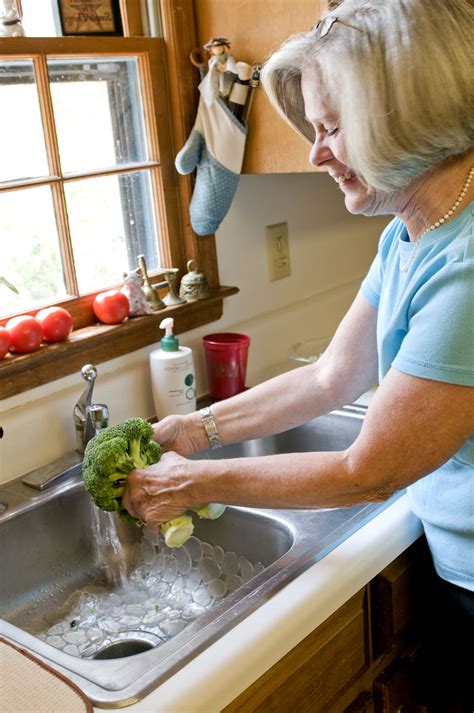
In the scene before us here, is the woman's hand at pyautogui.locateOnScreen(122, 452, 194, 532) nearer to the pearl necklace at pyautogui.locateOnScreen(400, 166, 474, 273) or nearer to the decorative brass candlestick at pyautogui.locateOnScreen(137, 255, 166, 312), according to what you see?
the pearl necklace at pyautogui.locateOnScreen(400, 166, 474, 273)

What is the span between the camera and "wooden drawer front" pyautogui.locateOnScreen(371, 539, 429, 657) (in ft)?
4.15

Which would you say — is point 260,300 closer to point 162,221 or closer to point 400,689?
point 162,221

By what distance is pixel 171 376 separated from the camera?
1.65 m

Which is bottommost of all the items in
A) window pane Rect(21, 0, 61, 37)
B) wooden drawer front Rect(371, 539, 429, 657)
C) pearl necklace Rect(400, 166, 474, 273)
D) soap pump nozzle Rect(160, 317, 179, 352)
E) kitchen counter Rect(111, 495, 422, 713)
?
wooden drawer front Rect(371, 539, 429, 657)

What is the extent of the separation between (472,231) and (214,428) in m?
0.54

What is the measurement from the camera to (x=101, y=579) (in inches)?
58.1

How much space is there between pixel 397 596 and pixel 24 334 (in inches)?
29.4

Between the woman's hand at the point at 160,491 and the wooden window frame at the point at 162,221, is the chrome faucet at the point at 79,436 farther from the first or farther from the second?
the woman's hand at the point at 160,491

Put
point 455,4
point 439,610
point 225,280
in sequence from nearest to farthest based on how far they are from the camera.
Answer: point 455,4 < point 439,610 < point 225,280

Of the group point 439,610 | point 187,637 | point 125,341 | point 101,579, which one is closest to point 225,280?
point 125,341

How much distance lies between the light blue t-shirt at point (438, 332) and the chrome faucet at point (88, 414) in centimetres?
50

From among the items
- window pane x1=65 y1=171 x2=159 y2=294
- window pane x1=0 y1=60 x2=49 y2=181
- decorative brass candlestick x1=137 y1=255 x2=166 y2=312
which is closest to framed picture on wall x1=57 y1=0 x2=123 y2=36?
window pane x1=0 y1=60 x2=49 y2=181

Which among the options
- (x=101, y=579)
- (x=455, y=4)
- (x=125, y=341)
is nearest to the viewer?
(x=455, y=4)

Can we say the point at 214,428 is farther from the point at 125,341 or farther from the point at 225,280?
the point at 225,280
